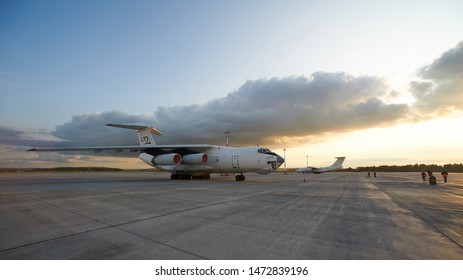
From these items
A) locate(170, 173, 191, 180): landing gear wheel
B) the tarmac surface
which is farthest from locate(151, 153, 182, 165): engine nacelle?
the tarmac surface

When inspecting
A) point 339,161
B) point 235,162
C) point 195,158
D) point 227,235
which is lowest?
point 227,235

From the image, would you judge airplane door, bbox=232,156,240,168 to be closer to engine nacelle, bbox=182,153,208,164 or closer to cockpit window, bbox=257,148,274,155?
cockpit window, bbox=257,148,274,155

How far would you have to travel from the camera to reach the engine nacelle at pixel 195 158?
21.3 m

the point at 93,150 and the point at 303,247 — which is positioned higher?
the point at 93,150

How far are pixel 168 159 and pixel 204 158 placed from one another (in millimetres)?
3801

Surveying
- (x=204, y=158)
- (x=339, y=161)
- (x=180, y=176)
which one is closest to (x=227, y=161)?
(x=204, y=158)

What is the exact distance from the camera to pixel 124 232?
162 inches

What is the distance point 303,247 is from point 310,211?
319cm

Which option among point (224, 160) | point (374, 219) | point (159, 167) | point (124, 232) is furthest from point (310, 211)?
point (159, 167)

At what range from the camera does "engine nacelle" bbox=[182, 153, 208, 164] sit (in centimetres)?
2130

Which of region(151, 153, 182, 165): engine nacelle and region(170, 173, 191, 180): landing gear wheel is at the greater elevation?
Result: region(151, 153, 182, 165): engine nacelle

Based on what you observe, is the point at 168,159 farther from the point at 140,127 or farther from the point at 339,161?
the point at 339,161

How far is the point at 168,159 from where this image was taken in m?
22.2
